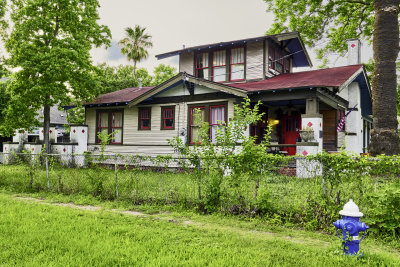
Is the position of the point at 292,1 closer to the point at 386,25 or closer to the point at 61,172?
the point at 386,25

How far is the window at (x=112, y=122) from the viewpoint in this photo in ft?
62.2

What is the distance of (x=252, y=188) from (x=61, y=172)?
6.67 m

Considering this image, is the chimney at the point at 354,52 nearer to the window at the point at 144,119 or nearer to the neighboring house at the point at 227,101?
the neighboring house at the point at 227,101

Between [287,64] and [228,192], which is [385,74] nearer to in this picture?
[228,192]

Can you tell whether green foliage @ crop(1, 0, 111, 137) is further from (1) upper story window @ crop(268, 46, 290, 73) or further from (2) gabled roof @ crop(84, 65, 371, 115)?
(1) upper story window @ crop(268, 46, 290, 73)

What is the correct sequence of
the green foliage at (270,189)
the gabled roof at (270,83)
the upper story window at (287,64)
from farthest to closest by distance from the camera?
1. the upper story window at (287,64)
2. the gabled roof at (270,83)
3. the green foliage at (270,189)

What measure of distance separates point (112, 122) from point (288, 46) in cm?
1221

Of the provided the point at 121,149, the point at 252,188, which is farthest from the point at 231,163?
the point at 121,149

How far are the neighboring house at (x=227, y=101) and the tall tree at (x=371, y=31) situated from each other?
2.24 meters

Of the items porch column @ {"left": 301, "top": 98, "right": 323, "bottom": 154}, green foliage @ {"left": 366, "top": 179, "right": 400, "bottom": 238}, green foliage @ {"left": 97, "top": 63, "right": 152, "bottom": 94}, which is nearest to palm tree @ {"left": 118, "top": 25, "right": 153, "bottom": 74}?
green foliage @ {"left": 97, "top": 63, "right": 152, "bottom": 94}

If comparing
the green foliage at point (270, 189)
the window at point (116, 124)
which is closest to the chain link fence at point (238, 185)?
the green foliage at point (270, 189)

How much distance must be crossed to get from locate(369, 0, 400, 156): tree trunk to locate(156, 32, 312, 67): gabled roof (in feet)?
19.5

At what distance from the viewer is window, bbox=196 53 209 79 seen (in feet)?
61.4

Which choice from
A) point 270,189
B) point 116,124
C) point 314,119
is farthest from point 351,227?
point 116,124
